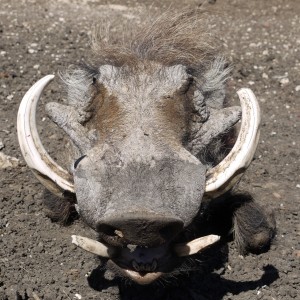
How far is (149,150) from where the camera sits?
274 centimetres

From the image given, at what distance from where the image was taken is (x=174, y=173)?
2668 mm

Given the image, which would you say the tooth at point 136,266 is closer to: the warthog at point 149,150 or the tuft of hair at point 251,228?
the warthog at point 149,150

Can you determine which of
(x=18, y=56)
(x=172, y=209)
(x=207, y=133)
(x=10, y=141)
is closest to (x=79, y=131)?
(x=207, y=133)

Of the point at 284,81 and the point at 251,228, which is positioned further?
the point at 284,81

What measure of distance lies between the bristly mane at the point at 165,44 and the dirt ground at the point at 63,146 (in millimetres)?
927

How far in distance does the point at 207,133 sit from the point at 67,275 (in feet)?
3.33

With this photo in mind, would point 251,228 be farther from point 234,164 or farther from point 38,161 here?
point 38,161

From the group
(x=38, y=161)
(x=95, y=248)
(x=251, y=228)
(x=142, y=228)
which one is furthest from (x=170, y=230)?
(x=251, y=228)

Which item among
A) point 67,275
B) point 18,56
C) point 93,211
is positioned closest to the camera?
point 93,211

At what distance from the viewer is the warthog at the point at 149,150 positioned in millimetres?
2566

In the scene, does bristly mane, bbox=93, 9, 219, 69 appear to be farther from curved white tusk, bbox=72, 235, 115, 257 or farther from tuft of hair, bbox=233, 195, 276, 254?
curved white tusk, bbox=72, 235, 115, 257

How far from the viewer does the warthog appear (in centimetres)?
257

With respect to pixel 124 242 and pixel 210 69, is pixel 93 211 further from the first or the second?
pixel 210 69

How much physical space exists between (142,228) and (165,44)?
4.67 ft
